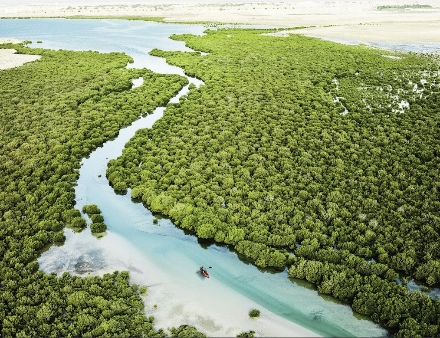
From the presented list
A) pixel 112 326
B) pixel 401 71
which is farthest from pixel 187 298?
pixel 401 71

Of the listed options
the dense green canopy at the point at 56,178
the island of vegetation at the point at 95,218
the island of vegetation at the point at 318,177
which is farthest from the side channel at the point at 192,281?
the dense green canopy at the point at 56,178

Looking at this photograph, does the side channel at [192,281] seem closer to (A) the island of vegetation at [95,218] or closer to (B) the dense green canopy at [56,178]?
(A) the island of vegetation at [95,218]

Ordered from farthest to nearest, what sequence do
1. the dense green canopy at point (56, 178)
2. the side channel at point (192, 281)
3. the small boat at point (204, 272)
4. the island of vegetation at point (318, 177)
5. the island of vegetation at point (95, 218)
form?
the island of vegetation at point (95, 218) → the small boat at point (204, 272) → the island of vegetation at point (318, 177) → the side channel at point (192, 281) → the dense green canopy at point (56, 178)

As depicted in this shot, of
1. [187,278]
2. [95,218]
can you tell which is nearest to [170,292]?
[187,278]

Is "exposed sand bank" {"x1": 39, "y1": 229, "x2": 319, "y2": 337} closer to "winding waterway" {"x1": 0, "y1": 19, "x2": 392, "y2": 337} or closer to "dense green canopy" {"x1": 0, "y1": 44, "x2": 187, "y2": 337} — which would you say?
"winding waterway" {"x1": 0, "y1": 19, "x2": 392, "y2": 337}

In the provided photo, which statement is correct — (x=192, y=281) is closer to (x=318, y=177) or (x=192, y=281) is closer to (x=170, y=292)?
(x=170, y=292)

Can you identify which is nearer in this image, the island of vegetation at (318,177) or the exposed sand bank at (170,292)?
the exposed sand bank at (170,292)

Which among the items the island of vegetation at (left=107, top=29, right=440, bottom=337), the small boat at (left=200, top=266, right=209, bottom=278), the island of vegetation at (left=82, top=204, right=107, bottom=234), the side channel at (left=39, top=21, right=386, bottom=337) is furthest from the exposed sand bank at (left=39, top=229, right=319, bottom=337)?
the island of vegetation at (left=107, top=29, right=440, bottom=337)
